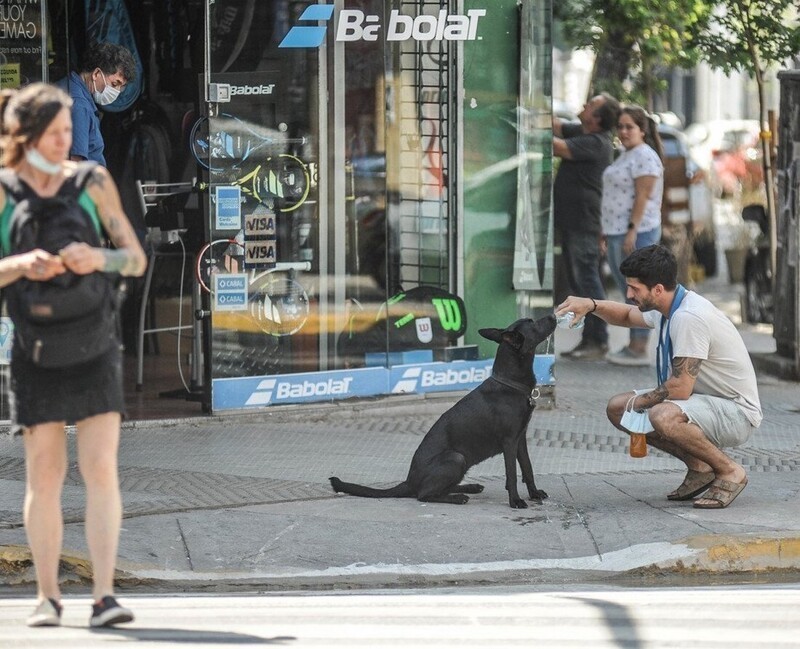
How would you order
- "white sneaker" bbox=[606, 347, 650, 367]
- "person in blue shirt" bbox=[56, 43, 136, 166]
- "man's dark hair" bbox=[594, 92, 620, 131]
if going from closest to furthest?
"person in blue shirt" bbox=[56, 43, 136, 166]
"man's dark hair" bbox=[594, 92, 620, 131]
"white sneaker" bbox=[606, 347, 650, 367]

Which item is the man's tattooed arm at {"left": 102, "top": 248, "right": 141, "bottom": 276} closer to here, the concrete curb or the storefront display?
the concrete curb

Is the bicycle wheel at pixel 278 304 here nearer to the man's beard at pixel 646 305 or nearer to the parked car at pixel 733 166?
the man's beard at pixel 646 305

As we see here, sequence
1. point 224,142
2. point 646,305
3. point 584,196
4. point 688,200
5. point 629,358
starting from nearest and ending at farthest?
1. point 646,305
2. point 224,142
3. point 584,196
4. point 629,358
5. point 688,200

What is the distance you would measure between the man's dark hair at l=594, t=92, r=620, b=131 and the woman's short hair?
7.04 meters

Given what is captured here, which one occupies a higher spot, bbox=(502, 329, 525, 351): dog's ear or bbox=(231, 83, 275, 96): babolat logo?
bbox=(231, 83, 275, 96): babolat logo

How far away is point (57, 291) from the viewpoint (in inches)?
200

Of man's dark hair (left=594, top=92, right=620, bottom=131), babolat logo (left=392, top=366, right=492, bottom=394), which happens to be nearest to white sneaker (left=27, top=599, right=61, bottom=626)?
babolat logo (left=392, top=366, right=492, bottom=394)

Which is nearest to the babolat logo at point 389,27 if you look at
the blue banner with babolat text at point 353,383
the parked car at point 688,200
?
the blue banner with babolat text at point 353,383

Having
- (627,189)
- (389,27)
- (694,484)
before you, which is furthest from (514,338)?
(627,189)

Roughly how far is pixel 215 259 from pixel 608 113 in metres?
3.83

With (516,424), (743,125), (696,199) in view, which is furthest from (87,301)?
(743,125)

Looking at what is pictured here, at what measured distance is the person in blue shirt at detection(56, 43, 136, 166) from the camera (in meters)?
8.28

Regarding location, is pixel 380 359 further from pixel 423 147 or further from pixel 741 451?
pixel 741 451

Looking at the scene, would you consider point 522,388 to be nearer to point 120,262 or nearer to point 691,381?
point 691,381
